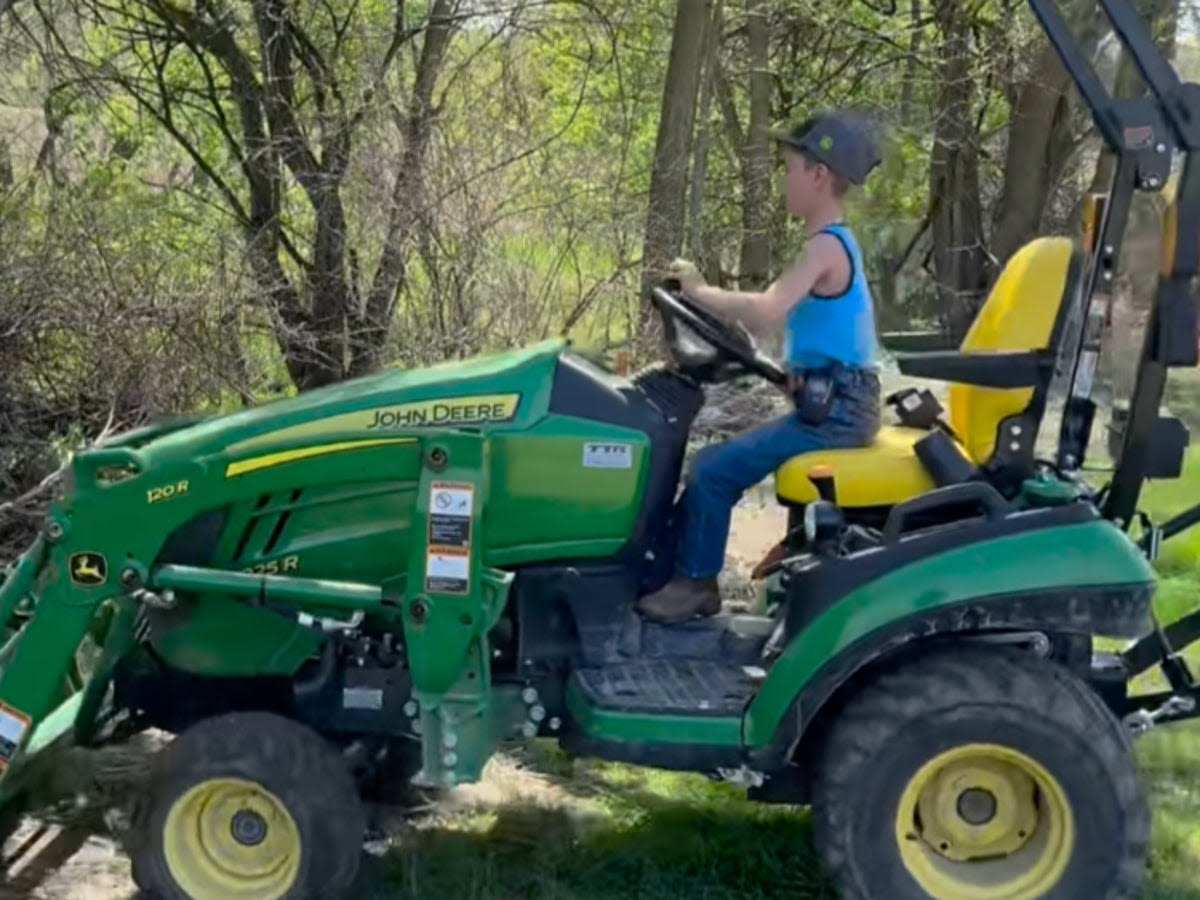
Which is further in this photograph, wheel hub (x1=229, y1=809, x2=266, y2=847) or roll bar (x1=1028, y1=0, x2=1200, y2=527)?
wheel hub (x1=229, y1=809, x2=266, y2=847)

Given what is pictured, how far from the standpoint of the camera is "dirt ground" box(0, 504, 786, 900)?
3.99m

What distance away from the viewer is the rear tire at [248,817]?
370 centimetres

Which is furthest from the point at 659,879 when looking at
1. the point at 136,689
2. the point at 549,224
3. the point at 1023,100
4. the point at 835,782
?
the point at 1023,100

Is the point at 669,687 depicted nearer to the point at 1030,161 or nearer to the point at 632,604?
the point at 632,604

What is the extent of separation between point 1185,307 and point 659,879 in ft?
6.24

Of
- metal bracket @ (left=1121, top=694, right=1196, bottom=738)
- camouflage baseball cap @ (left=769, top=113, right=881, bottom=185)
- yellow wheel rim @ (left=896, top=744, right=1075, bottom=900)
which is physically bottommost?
yellow wheel rim @ (left=896, top=744, right=1075, bottom=900)

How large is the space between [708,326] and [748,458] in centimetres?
34

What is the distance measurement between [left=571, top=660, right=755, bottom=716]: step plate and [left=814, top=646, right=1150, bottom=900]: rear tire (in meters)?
0.28

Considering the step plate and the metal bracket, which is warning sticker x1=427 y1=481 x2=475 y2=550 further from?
the metal bracket

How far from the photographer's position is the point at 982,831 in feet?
12.0

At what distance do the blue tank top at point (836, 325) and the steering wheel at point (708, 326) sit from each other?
13cm

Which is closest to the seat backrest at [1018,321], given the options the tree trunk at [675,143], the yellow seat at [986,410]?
the yellow seat at [986,410]

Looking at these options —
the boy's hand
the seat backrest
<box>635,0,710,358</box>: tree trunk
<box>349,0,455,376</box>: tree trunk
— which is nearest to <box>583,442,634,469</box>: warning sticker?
the boy's hand

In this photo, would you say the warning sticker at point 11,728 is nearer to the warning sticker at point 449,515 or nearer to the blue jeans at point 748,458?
the warning sticker at point 449,515
